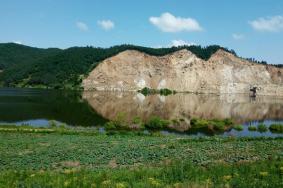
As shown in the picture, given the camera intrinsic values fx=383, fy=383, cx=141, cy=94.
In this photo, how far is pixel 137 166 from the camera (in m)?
20.7

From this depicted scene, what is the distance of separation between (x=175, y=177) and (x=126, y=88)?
183356 millimetres

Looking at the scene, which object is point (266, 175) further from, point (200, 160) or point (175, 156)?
point (175, 156)

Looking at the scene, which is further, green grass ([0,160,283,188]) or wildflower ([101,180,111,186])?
wildflower ([101,180,111,186])

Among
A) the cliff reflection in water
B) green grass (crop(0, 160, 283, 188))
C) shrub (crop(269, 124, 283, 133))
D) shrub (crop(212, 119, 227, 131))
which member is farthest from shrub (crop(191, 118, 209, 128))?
green grass (crop(0, 160, 283, 188))

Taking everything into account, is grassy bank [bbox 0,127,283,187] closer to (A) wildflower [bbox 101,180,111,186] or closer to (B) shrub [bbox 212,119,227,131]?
(A) wildflower [bbox 101,180,111,186]

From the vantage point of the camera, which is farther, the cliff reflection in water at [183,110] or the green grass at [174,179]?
the cliff reflection in water at [183,110]

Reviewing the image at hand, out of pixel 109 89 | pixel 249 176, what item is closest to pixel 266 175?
pixel 249 176

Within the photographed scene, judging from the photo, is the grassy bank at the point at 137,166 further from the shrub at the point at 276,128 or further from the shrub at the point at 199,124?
the shrub at the point at 276,128

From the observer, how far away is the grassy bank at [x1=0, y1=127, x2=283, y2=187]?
1319 cm

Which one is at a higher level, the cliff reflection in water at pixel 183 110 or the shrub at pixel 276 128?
the cliff reflection in water at pixel 183 110

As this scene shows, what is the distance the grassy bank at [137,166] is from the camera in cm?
1319

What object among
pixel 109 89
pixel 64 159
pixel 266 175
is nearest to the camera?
pixel 266 175

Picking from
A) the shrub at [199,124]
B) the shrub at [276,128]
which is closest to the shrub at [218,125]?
the shrub at [199,124]

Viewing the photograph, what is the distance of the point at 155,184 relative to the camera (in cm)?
1260
